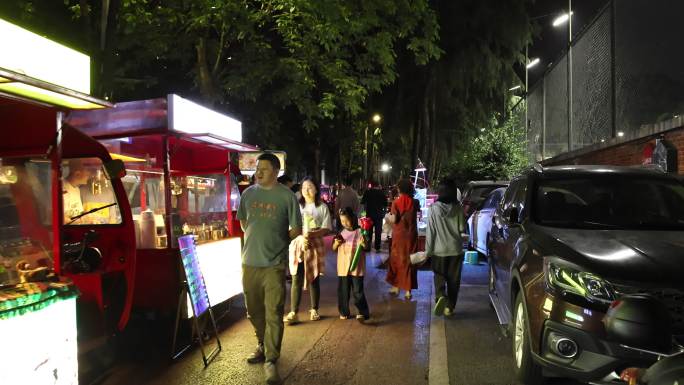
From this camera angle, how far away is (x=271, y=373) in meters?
4.63

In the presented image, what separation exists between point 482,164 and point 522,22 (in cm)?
576

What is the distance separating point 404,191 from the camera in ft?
25.4

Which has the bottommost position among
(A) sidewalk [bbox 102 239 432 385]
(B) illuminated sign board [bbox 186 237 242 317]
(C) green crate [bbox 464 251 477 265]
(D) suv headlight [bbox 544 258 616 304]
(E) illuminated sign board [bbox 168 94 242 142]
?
(A) sidewalk [bbox 102 239 432 385]

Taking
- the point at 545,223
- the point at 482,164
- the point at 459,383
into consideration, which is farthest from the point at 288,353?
the point at 482,164

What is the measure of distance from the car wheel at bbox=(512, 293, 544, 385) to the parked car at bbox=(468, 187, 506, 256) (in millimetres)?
5406

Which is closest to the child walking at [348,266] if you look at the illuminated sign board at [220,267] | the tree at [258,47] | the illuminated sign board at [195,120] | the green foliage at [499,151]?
the illuminated sign board at [220,267]

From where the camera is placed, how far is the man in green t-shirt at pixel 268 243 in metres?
4.79

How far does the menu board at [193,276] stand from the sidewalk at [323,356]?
56 centimetres

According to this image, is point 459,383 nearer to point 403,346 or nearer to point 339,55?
point 403,346

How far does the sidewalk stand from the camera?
4.82m

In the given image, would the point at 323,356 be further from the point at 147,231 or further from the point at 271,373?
the point at 147,231

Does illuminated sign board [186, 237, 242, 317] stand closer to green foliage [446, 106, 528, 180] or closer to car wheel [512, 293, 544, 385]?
car wheel [512, 293, 544, 385]

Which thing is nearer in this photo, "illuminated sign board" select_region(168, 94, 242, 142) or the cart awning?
the cart awning

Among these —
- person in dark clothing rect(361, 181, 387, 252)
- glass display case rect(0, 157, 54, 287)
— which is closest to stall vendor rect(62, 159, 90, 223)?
glass display case rect(0, 157, 54, 287)
